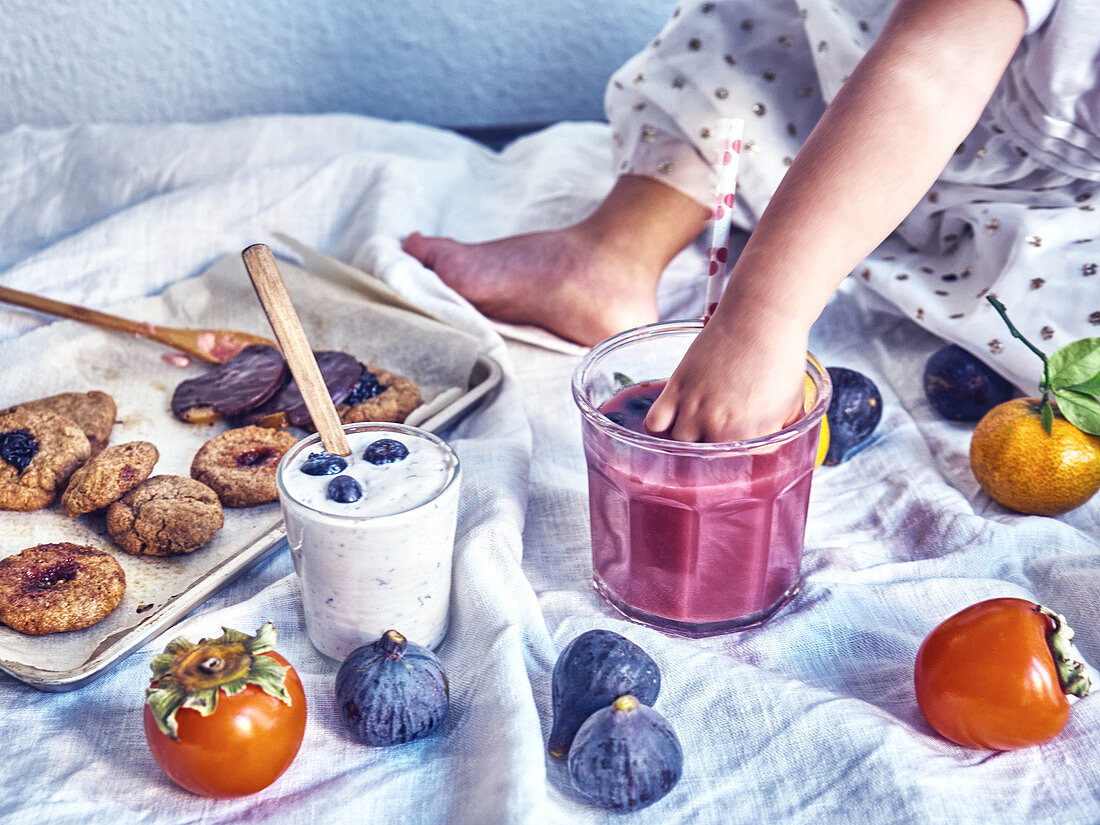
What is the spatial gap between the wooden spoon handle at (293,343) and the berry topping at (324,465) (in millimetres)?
14

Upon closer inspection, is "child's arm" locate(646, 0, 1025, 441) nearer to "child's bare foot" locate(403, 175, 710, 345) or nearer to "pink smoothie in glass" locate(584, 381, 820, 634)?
"pink smoothie in glass" locate(584, 381, 820, 634)

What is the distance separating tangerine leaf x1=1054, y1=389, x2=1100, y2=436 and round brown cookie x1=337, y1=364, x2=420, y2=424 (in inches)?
27.0

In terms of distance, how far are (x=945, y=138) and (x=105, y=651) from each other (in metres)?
0.83

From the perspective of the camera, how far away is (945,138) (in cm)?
89

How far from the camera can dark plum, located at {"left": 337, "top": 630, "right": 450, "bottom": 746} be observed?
75 cm

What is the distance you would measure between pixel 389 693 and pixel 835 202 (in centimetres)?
53

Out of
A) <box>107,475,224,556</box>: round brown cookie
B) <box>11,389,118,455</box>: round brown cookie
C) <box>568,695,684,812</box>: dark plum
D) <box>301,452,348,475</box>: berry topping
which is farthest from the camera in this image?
<box>11,389,118,455</box>: round brown cookie

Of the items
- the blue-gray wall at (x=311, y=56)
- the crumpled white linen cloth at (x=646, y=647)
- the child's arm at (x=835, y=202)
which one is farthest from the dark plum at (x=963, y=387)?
the blue-gray wall at (x=311, y=56)

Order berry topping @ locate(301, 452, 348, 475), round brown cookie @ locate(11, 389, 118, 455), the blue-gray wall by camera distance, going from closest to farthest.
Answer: berry topping @ locate(301, 452, 348, 475)
round brown cookie @ locate(11, 389, 118, 455)
the blue-gray wall

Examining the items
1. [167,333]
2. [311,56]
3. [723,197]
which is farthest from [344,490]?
[311,56]

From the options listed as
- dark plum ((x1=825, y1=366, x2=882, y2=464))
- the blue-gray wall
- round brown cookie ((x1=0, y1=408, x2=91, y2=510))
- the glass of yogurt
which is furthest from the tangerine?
the blue-gray wall

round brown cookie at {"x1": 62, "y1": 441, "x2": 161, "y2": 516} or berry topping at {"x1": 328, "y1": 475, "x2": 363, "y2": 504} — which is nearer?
berry topping at {"x1": 328, "y1": 475, "x2": 363, "y2": 504}

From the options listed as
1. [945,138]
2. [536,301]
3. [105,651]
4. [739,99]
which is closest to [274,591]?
[105,651]

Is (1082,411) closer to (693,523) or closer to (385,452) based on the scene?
(693,523)
